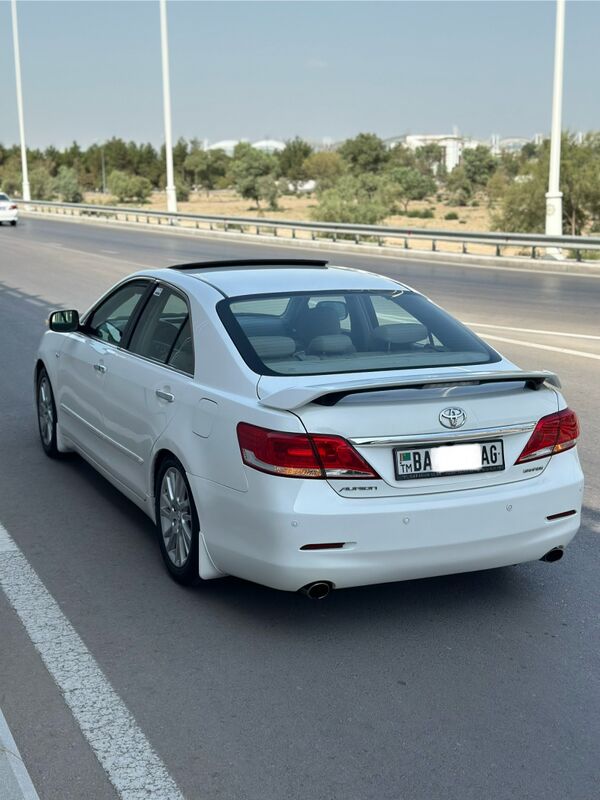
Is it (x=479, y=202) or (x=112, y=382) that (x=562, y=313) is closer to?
(x=112, y=382)

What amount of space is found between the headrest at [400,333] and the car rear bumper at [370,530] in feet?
3.21

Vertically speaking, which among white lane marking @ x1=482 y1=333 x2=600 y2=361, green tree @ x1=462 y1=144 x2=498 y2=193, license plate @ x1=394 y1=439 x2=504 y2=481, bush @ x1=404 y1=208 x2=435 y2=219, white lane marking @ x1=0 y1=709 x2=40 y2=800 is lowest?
bush @ x1=404 y1=208 x2=435 y2=219

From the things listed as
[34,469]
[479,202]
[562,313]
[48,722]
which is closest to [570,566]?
[48,722]

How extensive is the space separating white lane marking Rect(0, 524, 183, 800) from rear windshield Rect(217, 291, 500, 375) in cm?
141

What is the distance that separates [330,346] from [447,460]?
3.15ft

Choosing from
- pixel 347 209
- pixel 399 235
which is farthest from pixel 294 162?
pixel 399 235

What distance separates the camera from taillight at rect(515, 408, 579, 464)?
4.48m

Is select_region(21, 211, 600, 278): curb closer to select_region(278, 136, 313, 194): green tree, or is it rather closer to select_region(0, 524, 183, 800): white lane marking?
select_region(0, 524, 183, 800): white lane marking

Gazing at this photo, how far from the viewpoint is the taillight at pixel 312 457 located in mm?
4141

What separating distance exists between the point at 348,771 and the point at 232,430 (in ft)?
5.11

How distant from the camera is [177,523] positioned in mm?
4988

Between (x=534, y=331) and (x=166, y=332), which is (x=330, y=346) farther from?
(x=534, y=331)

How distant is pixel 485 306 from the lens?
1712 cm

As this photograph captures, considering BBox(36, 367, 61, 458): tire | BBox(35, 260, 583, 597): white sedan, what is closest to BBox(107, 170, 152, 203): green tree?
BBox(36, 367, 61, 458): tire
